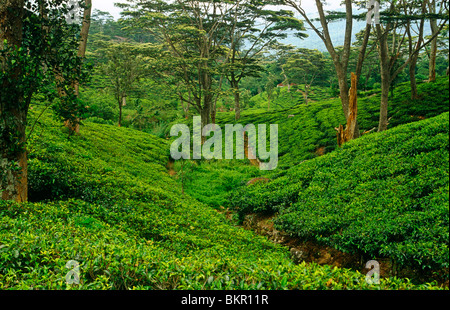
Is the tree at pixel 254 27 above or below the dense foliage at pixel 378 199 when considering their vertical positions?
above

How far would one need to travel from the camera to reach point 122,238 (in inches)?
209

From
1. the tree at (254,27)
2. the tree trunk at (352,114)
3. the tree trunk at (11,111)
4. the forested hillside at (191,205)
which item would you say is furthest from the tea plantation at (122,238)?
the tree at (254,27)

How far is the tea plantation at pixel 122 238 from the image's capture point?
3352 millimetres

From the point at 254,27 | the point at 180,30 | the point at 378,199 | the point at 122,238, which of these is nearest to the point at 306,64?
the point at 254,27

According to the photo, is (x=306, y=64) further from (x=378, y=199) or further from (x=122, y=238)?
(x=122, y=238)

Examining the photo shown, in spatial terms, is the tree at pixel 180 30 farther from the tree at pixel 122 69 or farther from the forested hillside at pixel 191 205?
the forested hillside at pixel 191 205

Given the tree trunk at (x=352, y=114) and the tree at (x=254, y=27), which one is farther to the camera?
the tree at (x=254, y=27)

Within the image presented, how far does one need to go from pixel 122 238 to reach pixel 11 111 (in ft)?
9.92

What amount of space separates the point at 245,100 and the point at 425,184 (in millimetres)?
36875

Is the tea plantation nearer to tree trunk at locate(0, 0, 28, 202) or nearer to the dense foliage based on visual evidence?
the dense foliage

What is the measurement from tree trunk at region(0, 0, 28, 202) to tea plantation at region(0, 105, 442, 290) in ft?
1.70
